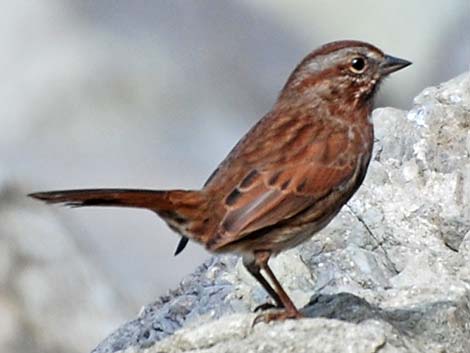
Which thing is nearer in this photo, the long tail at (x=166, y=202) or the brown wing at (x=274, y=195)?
the long tail at (x=166, y=202)

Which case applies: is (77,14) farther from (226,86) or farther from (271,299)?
(271,299)

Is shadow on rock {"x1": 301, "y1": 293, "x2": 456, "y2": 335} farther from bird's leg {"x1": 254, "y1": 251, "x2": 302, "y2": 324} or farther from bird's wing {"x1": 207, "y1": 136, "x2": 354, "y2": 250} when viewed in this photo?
bird's wing {"x1": 207, "y1": 136, "x2": 354, "y2": 250}

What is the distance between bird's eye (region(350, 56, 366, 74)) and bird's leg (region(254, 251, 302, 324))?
851 millimetres

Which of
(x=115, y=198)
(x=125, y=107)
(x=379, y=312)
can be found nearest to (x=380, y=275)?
(x=379, y=312)

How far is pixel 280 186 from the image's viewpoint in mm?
6691

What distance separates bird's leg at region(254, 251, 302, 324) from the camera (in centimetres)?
625

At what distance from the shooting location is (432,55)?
1144 cm

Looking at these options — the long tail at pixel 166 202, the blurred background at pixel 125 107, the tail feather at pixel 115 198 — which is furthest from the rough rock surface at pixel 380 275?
the blurred background at pixel 125 107

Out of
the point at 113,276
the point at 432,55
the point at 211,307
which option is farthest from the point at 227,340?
the point at 432,55

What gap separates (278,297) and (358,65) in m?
1.04

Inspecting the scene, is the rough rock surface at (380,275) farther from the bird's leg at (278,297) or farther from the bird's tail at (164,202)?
the bird's tail at (164,202)

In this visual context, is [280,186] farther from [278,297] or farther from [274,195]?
[278,297]

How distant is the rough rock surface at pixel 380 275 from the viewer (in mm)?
6117

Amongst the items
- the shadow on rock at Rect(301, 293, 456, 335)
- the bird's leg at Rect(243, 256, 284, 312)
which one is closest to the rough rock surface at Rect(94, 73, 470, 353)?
the shadow on rock at Rect(301, 293, 456, 335)
